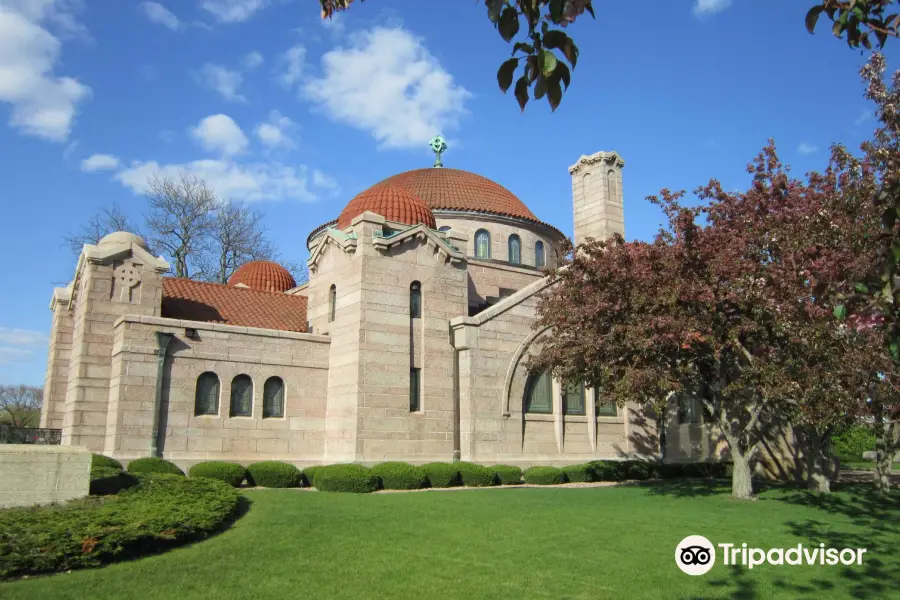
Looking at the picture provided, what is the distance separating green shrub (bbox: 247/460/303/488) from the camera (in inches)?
816

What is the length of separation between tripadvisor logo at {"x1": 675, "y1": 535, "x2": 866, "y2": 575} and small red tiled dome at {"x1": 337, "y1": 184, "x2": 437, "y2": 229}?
17.2 meters

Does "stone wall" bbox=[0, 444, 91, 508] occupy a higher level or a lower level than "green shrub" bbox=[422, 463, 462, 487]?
higher

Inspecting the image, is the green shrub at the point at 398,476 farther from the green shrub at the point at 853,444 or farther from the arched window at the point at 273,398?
the green shrub at the point at 853,444

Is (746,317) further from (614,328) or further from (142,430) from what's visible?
(142,430)

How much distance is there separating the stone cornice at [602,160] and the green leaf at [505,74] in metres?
29.6

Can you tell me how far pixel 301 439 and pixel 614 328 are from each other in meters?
11.6

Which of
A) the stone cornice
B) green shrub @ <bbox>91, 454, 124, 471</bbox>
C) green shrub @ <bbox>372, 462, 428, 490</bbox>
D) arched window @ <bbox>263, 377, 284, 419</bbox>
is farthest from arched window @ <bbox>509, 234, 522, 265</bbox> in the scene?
green shrub @ <bbox>91, 454, 124, 471</bbox>

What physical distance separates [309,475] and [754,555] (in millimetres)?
13324

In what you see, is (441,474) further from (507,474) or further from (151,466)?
(151,466)

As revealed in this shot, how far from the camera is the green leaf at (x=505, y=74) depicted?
4.27m

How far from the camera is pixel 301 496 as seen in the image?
17.6m

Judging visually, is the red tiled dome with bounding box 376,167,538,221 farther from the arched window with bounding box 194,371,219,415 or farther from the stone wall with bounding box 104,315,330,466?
the arched window with bounding box 194,371,219,415

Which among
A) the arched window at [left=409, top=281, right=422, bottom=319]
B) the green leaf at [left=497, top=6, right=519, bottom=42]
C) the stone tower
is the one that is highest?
the stone tower

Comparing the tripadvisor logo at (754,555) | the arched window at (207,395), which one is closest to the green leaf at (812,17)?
the tripadvisor logo at (754,555)
